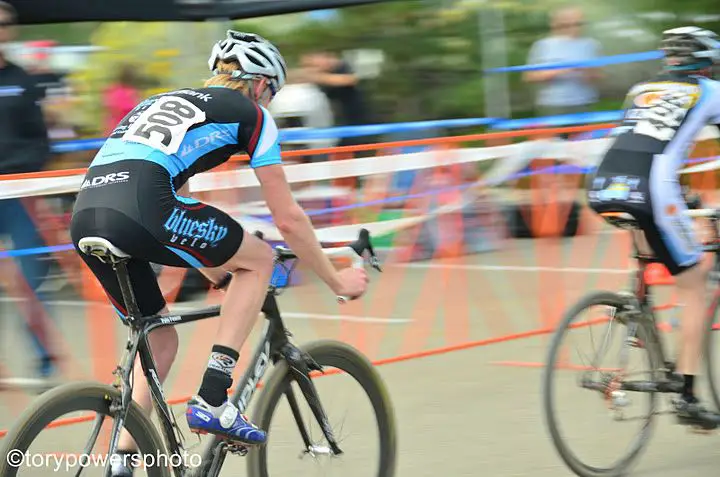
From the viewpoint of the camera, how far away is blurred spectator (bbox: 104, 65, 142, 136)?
32.7ft

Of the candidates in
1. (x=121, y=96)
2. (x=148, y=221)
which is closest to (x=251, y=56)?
(x=148, y=221)

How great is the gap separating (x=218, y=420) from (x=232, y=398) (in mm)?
191

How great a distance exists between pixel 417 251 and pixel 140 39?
3.93 m

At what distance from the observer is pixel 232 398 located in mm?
4172

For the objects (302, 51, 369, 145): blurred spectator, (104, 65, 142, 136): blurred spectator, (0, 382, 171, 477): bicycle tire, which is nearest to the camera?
(0, 382, 171, 477): bicycle tire

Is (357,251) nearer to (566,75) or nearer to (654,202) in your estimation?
(654,202)

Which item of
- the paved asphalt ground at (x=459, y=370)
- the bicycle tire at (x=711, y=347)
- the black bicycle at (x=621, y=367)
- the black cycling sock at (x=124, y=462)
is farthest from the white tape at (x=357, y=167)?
the black cycling sock at (x=124, y=462)

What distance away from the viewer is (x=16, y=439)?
11.8 ft

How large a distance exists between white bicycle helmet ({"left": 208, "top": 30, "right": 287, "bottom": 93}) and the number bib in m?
0.25

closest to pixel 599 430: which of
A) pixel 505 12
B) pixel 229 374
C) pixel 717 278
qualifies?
pixel 717 278

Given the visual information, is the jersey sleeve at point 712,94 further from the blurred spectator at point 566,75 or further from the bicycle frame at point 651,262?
the blurred spectator at point 566,75

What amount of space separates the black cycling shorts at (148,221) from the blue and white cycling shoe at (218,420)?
0.46m

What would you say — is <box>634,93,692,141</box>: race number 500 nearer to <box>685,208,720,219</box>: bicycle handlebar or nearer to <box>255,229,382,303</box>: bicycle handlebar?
<box>685,208,720,219</box>: bicycle handlebar

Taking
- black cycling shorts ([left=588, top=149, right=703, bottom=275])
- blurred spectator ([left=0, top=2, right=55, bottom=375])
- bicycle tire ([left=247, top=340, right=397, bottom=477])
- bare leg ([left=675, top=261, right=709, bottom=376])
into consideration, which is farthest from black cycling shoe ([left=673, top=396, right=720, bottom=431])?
blurred spectator ([left=0, top=2, right=55, bottom=375])
